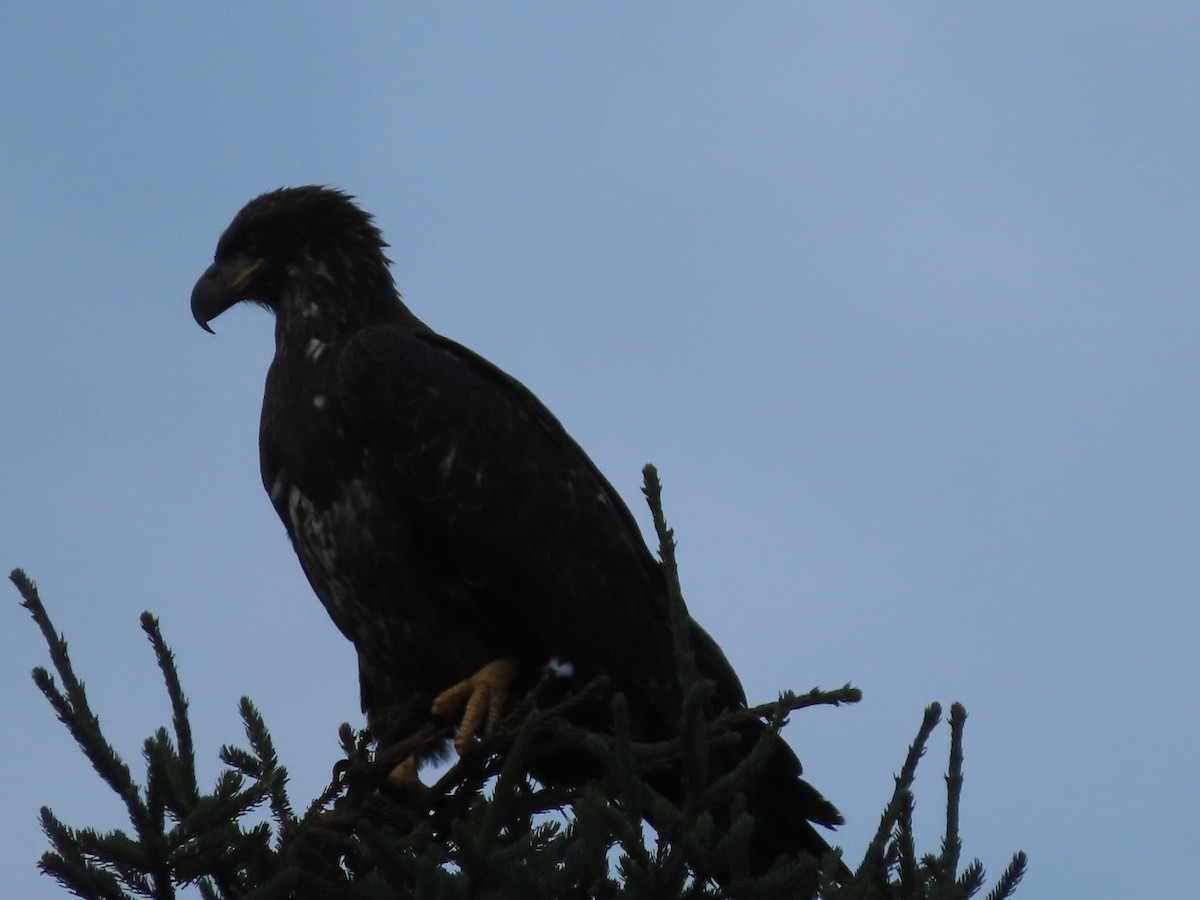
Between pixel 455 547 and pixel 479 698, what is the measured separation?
57 cm

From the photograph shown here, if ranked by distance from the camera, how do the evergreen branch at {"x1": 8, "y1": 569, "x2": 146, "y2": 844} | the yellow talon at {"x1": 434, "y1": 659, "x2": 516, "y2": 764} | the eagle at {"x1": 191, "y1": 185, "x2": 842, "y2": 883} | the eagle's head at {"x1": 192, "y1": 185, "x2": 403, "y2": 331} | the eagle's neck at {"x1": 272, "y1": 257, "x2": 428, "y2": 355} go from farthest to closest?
1. the eagle's head at {"x1": 192, "y1": 185, "x2": 403, "y2": 331}
2. the eagle's neck at {"x1": 272, "y1": 257, "x2": 428, "y2": 355}
3. the eagle at {"x1": 191, "y1": 185, "x2": 842, "y2": 883}
4. the yellow talon at {"x1": 434, "y1": 659, "x2": 516, "y2": 764}
5. the evergreen branch at {"x1": 8, "y1": 569, "x2": 146, "y2": 844}

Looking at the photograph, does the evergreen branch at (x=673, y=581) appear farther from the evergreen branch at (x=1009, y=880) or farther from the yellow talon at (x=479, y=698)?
the yellow talon at (x=479, y=698)

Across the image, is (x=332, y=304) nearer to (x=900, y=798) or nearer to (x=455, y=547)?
(x=455, y=547)

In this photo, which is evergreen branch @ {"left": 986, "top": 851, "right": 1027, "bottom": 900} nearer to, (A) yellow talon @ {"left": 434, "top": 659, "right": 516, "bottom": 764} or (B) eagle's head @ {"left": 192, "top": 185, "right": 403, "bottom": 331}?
(A) yellow talon @ {"left": 434, "top": 659, "right": 516, "bottom": 764}

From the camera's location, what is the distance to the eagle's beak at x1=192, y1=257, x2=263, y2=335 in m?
6.78

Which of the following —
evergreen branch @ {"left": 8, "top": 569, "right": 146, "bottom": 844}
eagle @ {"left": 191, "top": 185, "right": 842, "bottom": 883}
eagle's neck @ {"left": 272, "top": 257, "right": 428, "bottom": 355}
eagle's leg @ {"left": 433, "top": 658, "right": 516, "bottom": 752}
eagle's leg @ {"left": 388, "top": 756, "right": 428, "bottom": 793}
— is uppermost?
eagle's neck @ {"left": 272, "top": 257, "right": 428, "bottom": 355}

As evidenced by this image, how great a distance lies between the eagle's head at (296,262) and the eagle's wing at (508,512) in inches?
27.8

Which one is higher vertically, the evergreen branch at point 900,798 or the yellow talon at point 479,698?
the yellow talon at point 479,698

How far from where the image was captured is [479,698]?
5.48m

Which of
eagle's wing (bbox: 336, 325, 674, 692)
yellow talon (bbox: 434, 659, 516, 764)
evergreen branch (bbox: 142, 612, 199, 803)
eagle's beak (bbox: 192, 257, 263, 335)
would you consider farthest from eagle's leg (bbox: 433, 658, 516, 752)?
eagle's beak (bbox: 192, 257, 263, 335)

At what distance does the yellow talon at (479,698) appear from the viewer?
545 centimetres

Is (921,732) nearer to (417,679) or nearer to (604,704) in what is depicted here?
(604,704)

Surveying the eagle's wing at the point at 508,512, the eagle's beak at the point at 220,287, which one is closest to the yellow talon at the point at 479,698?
the eagle's wing at the point at 508,512

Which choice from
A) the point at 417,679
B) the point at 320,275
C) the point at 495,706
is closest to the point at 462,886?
the point at 495,706
